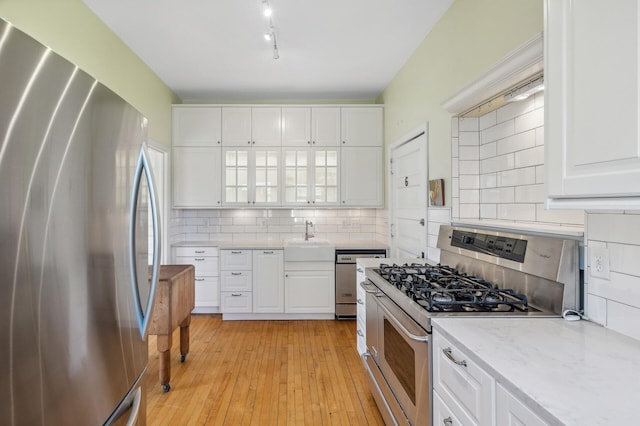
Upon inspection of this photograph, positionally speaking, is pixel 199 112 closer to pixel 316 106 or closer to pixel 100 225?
pixel 316 106

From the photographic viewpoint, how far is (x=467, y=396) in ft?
3.82

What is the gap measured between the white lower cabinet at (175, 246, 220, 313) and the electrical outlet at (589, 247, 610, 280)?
3704mm

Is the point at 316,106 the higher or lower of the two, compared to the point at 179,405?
higher

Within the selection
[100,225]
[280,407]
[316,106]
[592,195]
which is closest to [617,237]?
[592,195]

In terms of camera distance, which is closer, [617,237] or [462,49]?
[617,237]

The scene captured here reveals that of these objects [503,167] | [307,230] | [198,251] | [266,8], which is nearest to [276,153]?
[307,230]

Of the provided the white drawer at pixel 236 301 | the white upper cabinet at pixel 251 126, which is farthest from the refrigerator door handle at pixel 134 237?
the white upper cabinet at pixel 251 126

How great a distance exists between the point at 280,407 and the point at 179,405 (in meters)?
0.68

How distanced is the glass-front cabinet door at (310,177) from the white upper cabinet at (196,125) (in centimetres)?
92

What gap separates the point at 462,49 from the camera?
92.6 inches

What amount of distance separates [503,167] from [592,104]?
126 centimetres

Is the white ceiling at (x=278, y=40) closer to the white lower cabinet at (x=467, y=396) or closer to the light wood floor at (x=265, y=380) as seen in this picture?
the white lower cabinet at (x=467, y=396)

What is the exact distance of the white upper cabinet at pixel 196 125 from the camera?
4.41 meters

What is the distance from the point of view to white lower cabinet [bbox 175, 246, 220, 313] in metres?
4.31
